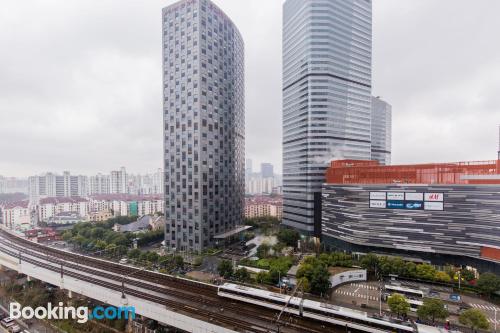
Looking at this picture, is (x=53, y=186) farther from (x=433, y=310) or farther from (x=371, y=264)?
(x=433, y=310)

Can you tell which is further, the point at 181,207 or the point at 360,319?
the point at 181,207

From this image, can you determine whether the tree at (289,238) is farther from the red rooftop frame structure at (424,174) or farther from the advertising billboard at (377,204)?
the advertising billboard at (377,204)

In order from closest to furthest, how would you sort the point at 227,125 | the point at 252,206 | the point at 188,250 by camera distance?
1. the point at 188,250
2. the point at 227,125
3. the point at 252,206

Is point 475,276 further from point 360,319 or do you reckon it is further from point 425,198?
point 360,319

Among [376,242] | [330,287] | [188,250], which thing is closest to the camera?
[330,287]

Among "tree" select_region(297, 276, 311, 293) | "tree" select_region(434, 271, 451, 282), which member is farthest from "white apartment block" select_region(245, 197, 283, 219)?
"tree" select_region(297, 276, 311, 293)

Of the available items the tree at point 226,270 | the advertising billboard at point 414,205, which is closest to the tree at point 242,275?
the tree at point 226,270

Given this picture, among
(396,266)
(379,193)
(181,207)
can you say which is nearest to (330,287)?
(396,266)
